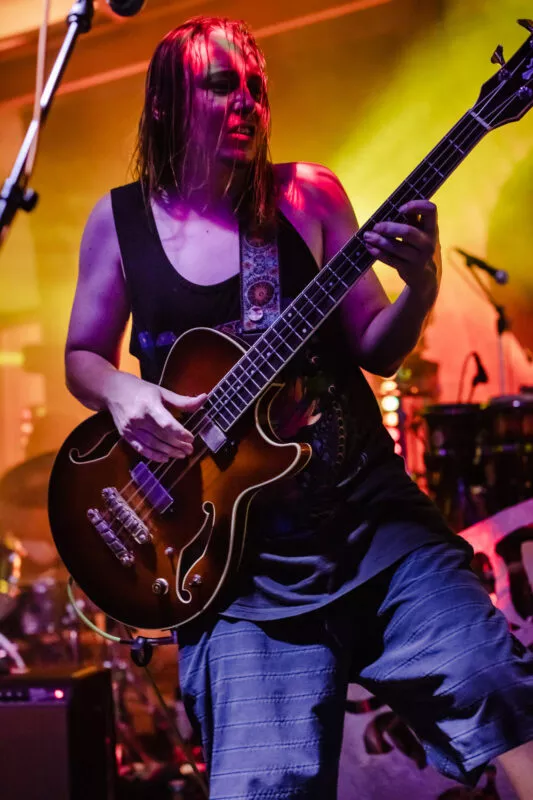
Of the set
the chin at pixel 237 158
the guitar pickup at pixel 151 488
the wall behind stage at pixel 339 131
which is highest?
the wall behind stage at pixel 339 131

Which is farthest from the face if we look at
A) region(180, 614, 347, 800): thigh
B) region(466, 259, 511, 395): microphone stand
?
region(466, 259, 511, 395): microphone stand

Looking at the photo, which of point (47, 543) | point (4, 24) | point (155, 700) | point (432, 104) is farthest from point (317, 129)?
point (155, 700)

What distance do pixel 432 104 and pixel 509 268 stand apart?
97 centimetres

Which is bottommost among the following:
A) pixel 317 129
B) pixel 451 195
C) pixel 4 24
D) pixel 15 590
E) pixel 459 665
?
pixel 15 590

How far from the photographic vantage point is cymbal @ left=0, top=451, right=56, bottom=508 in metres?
4.42

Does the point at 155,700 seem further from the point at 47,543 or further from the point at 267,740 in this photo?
the point at 267,740

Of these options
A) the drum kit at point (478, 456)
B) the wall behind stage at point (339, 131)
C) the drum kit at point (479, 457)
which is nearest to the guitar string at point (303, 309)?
the drum kit at point (479, 457)

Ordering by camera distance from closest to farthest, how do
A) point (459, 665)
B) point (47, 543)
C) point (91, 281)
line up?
point (459, 665)
point (91, 281)
point (47, 543)

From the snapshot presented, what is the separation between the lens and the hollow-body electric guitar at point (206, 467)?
1598 mm

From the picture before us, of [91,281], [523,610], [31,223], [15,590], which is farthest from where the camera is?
[31,223]

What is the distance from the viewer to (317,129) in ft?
14.2

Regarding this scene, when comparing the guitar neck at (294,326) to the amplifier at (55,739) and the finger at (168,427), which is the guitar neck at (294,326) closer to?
the finger at (168,427)

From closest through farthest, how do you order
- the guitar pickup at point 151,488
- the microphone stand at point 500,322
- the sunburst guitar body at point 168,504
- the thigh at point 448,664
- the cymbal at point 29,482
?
the thigh at point 448,664 < the sunburst guitar body at point 168,504 < the guitar pickup at point 151,488 < the microphone stand at point 500,322 < the cymbal at point 29,482

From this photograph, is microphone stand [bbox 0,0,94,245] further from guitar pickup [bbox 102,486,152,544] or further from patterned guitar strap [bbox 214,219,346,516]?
guitar pickup [bbox 102,486,152,544]
